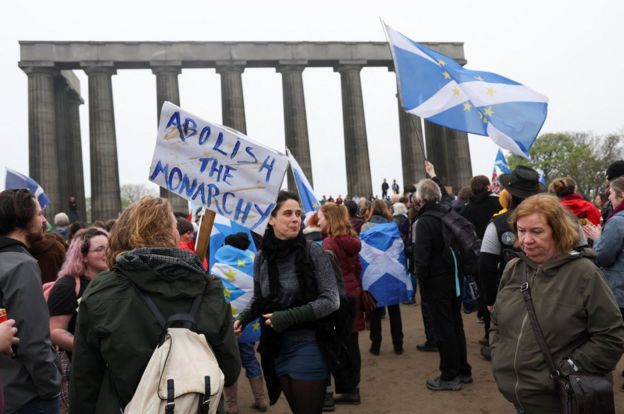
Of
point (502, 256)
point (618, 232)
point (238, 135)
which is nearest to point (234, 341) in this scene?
point (238, 135)

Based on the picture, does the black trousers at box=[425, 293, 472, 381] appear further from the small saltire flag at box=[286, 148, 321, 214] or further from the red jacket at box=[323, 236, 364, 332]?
the small saltire flag at box=[286, 148, 321, 214]

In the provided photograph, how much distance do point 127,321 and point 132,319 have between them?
24mm

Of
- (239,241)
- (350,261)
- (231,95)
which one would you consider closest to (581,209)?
(350,261)

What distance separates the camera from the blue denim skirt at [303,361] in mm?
4035

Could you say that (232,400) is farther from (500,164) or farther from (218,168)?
(500,164)

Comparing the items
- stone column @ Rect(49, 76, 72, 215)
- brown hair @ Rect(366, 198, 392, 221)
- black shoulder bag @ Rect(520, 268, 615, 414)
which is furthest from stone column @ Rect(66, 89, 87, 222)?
black shoulder bag @ Rect(520, 268, 615, 414)

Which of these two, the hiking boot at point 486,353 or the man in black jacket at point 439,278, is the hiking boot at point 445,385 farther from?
the hiking boot at point 486,353

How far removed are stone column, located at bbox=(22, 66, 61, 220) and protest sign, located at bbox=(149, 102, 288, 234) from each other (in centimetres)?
3249

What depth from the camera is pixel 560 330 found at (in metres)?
3.14

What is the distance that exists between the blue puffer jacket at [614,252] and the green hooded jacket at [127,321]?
459cm

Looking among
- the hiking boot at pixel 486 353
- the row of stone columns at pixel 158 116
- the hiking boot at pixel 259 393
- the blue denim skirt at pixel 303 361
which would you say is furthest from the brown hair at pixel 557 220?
the row of stone columns at pixel 158 116

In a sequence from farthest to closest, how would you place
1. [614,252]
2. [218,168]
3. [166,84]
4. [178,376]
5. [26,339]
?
[166,84], [614,252], [218,168], [26,339], [178,376]

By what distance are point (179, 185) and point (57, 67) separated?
34902 millimetres

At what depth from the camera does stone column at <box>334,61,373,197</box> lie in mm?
37906
